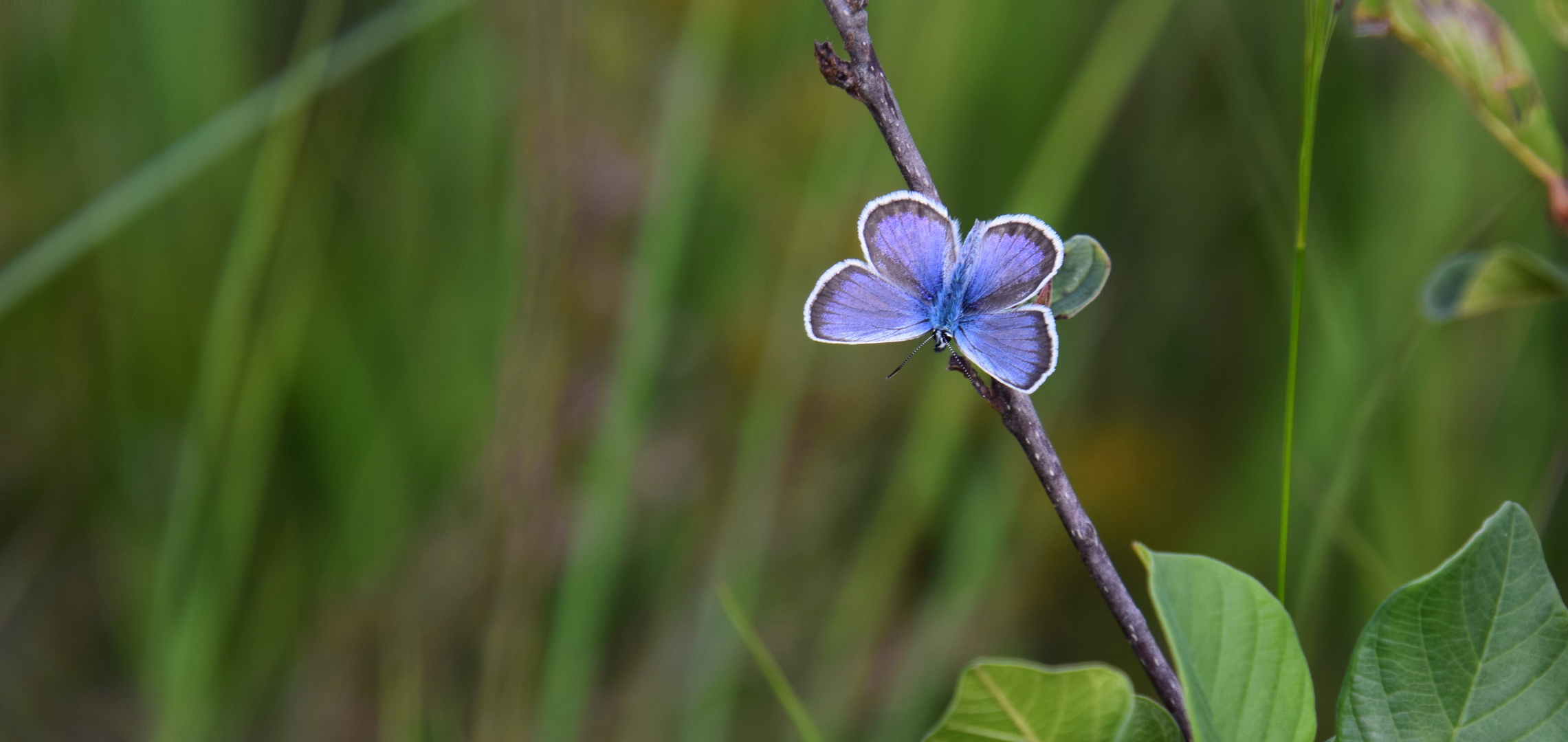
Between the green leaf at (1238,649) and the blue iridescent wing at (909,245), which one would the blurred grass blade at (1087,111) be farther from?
the green leaf at (1238,649)

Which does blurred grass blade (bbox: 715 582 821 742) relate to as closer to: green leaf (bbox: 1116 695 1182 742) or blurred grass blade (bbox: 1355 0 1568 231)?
green leaf (bbox: 1116 695 1182 742)

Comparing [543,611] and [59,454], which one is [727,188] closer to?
[543,611]

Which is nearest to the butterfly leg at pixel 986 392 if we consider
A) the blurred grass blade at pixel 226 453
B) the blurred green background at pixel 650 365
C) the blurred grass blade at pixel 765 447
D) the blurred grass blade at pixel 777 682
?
the blurred grass blade at pixel 777 682

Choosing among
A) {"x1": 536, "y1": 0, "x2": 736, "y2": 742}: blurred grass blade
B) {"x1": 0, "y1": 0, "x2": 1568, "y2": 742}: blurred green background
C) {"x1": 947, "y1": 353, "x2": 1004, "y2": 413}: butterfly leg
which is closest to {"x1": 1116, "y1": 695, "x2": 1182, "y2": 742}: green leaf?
{"x1": 947, "y1": 353, "x2": 1004, "y2": 413}: butterfly leg

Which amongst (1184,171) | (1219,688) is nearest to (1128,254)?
(1184,171)

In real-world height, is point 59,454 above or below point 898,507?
above

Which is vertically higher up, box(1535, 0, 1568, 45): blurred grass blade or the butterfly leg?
box(1535, 0, 1568, 45): blurred grass blade
